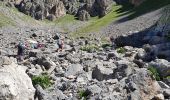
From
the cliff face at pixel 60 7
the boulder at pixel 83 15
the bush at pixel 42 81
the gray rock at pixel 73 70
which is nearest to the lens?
the bush at pixel 42 81

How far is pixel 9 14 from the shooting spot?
174625 millimetres

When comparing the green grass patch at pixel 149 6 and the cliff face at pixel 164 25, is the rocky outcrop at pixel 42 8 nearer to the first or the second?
the green grass patch at pixel 149 6

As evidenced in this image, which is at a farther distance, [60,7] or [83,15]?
[60,7]

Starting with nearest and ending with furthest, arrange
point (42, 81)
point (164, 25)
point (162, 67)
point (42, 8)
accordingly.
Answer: point (42, 81) → point (162, 67) → point (164, 25) → point (42, 8)

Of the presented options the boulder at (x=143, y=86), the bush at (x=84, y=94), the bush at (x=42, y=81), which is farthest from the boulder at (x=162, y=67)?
the bush at (x=42, y=81)

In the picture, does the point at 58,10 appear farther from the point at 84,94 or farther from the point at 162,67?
the point at 84,94

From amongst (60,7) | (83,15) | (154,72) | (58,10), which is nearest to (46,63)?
(154,72)

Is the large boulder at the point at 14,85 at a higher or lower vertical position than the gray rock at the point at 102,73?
higher

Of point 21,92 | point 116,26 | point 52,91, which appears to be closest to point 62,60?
point 52,91

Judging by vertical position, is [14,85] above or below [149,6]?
below

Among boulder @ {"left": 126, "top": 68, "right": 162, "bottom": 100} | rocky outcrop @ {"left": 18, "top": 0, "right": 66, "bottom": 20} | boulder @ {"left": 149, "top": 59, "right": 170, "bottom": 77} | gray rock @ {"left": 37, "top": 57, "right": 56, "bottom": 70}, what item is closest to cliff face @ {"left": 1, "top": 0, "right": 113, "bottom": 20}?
rocky outcrop @ {"left": 18, "top": 0, "right": 66, "bottom": 20}

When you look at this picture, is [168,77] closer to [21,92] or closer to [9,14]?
[21,92]

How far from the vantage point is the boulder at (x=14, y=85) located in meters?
23.0

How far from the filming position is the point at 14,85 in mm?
23500
